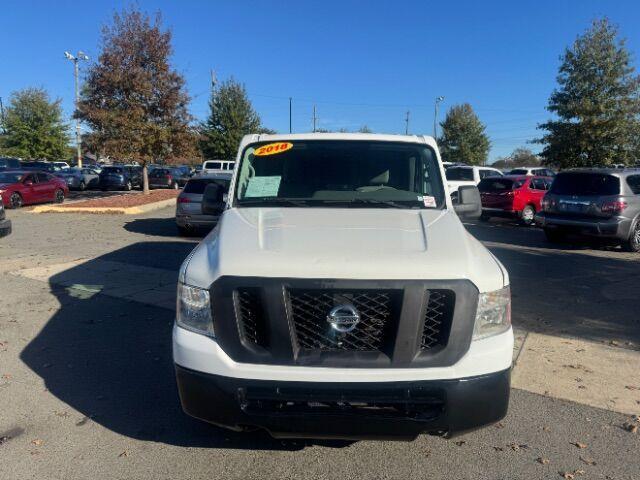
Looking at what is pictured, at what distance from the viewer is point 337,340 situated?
2.83m

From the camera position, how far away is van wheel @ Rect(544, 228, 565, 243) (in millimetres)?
12533

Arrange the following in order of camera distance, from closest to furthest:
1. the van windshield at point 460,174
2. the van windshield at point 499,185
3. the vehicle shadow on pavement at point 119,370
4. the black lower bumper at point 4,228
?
the vehicle shadow on pavement at point 119,370
the black lower bumper at point 4,228
the van windshield at point 499,185
the van windshield at point 460,174

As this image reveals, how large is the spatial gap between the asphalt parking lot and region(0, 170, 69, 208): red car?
49.2ft

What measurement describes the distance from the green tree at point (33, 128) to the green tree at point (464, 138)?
3323 cm

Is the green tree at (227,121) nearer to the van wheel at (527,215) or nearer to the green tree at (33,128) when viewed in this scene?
the green tree at (33,128)

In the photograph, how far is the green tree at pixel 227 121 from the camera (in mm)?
37219

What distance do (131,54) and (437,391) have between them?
2346 cm

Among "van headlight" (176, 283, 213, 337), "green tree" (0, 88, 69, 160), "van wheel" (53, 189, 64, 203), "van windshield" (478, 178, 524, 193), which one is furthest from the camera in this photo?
"green tree" (0, 88, 69, 160)

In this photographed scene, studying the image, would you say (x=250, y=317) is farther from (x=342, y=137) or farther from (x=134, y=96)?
(x=134, y=96)

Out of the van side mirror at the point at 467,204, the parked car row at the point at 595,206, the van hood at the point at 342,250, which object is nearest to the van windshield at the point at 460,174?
the parked car row at the point at 595,206

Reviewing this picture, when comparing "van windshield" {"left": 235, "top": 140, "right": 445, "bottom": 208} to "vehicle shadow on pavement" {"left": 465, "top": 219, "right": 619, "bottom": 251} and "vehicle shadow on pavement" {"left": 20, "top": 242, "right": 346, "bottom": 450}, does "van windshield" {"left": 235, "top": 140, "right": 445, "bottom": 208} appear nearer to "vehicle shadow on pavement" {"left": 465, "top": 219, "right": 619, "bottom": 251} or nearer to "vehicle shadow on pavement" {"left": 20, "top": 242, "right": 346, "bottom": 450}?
"vehicle shadow on pavement" {"left": 20, "top": 242, "right": 346, "bottom": 450}

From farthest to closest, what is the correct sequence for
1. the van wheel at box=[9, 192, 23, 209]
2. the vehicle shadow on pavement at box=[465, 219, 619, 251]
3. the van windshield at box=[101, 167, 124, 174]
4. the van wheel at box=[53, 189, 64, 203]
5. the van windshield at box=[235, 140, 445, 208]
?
the van windshield at box=[101, 167, 124, 174], the van wheel at box=[53, 189, 64, 203], the van wheel at box=[9, 192, 23, 209], the vehicle shadow on pavement at box=[465, 219, 619, 251], the van windshield at box=[235, 140, 445, 208]

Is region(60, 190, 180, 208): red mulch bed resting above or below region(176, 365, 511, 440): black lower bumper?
below

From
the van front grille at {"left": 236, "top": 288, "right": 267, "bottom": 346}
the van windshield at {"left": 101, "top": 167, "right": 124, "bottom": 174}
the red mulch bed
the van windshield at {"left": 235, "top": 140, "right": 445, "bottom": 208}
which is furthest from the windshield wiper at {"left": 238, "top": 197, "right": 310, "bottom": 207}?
the van windshield at {"left": 101, "top": 167, "right": 124, "bottom": 174}
